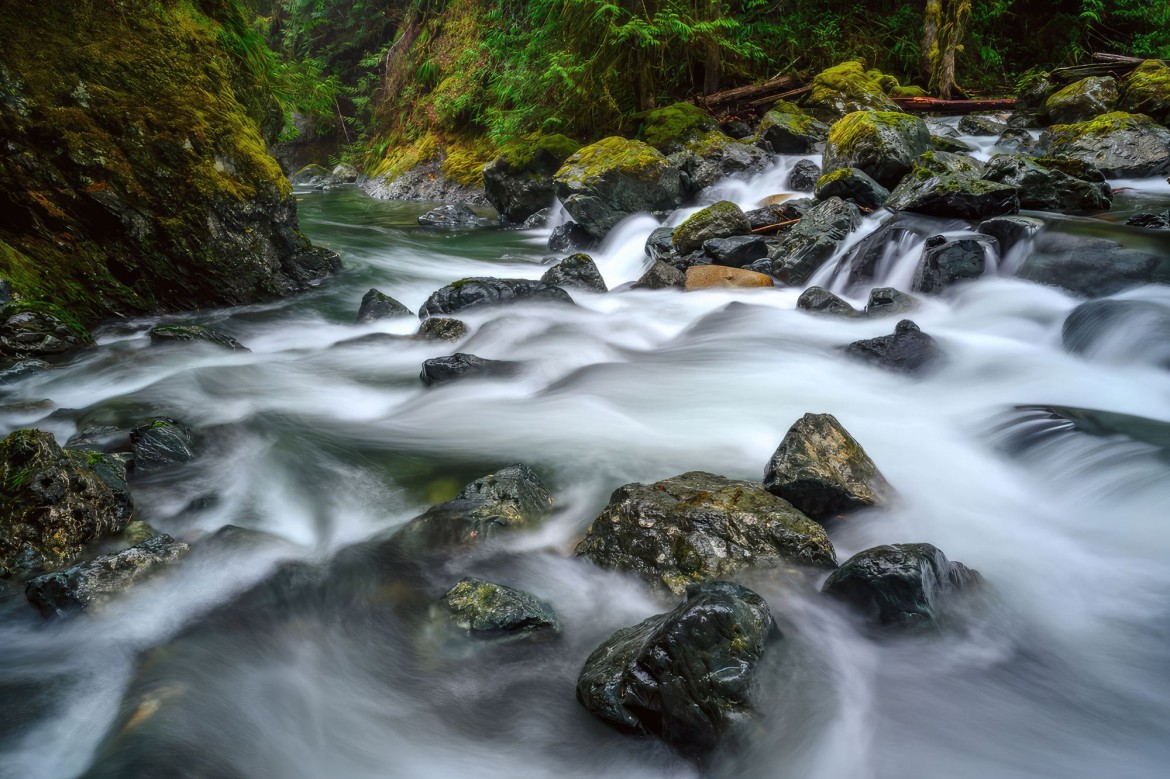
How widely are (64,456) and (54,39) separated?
4.51 meters

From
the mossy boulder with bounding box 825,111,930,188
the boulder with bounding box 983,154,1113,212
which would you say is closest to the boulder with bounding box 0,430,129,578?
the boulder with bounding box 983,154,1113,212

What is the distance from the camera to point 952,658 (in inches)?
91.4

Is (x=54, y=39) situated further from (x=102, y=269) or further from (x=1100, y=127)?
(x=1100, y=127)

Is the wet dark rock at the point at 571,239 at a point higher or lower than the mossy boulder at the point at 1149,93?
lower

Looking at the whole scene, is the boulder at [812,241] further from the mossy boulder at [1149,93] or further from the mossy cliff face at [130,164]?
the mossy boulder at [1149,93]

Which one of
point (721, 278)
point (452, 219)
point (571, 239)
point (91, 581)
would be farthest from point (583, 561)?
point (452, 219)

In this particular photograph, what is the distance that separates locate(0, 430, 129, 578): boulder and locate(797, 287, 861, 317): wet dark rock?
5.70 meters

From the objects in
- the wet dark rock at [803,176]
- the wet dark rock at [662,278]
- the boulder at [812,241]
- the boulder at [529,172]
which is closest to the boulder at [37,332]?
the wet dark rock at [662,278]

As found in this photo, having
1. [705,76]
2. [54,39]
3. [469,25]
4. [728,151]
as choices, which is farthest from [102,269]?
[469,25]

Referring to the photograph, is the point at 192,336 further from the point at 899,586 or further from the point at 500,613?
the point at 899,586

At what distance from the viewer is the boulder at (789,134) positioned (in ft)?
40.6

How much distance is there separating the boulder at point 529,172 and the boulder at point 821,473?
10.9 meters

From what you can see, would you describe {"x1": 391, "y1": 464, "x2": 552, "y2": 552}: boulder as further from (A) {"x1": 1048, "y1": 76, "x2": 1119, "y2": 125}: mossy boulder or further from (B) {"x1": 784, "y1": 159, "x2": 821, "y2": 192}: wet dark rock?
(A) {"x1": 1048, "y1": 76, "x2": 1119, "y2": 125}: mossy boulder

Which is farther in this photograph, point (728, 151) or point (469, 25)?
point (469, 25)
